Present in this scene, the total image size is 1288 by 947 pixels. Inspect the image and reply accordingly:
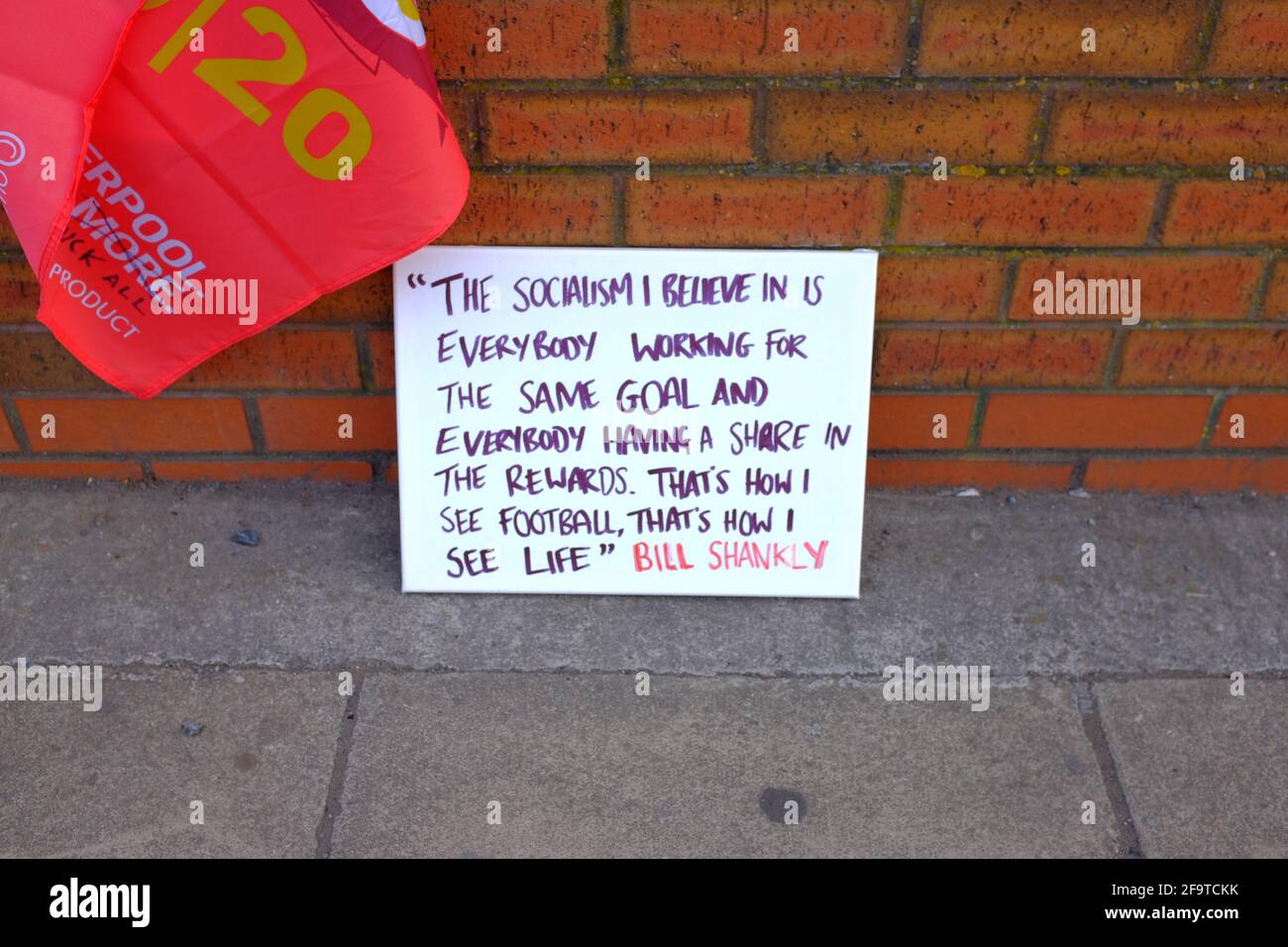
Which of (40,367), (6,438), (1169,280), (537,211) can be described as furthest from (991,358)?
(6,438)

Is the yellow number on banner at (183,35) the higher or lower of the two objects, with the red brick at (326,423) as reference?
higher

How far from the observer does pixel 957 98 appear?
194cm

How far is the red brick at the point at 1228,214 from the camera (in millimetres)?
2020

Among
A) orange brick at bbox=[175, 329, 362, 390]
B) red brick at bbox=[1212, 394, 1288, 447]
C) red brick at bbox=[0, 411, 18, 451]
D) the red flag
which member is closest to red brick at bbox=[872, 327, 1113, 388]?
red brick at bbox=[1212, 394, 1288, 447]

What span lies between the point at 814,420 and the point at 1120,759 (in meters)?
0.70

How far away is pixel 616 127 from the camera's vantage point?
1.96 meters

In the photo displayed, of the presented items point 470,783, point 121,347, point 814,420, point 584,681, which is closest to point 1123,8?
point 814,420

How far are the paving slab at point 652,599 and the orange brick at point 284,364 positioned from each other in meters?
0.22

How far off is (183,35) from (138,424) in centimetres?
80

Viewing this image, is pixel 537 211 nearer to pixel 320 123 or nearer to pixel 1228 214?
pixel 320 123

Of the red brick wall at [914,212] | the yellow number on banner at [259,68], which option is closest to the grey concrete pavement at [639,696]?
the red brick wall at [914,212]

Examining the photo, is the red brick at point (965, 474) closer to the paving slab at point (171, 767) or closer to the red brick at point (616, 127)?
the red brick at point (616, 127)

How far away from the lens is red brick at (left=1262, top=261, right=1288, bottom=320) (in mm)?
2100

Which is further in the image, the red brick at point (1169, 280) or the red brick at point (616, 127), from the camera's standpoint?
the red brick at point (1169, 280)
